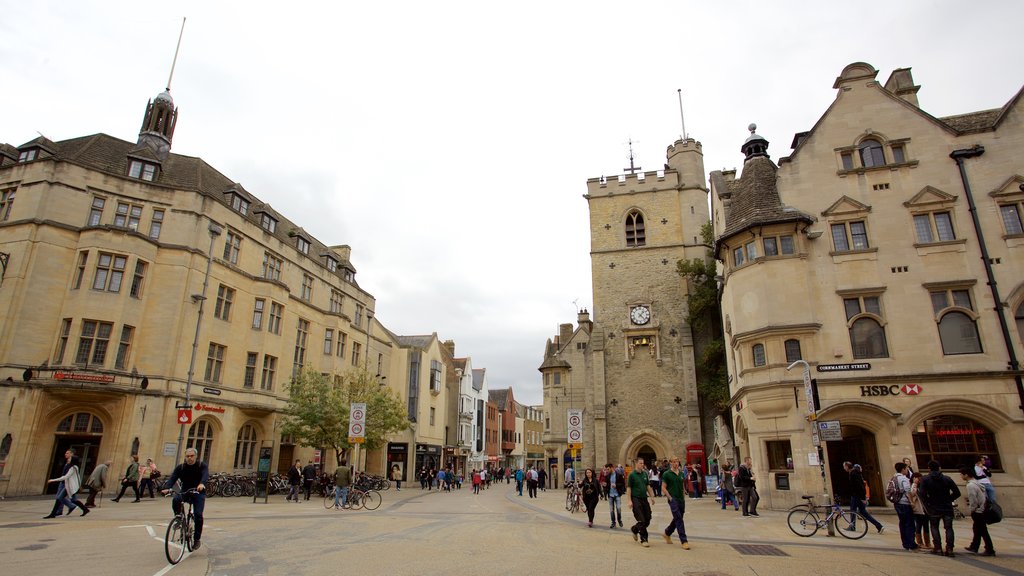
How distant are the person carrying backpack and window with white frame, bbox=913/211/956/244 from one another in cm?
1204

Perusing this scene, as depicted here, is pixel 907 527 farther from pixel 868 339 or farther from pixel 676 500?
pixel 868 339

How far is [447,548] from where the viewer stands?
1039cm

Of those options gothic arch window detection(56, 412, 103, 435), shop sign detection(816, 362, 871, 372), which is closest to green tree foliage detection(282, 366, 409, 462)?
gothic arch window detection(56, 412, 103, 435)

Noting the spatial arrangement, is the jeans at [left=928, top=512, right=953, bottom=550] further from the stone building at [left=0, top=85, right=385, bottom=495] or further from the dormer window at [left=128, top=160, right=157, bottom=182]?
the dormer window at [left=128, top=160, right=157, bottom=182]

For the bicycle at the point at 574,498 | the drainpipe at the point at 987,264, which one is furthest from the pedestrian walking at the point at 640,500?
the drainpipe at the point at 987,264

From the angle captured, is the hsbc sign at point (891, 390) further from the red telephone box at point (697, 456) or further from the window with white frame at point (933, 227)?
the red telephone box at point (697, 456)

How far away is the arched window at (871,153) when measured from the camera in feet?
68.9

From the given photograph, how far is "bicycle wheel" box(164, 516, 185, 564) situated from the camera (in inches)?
331

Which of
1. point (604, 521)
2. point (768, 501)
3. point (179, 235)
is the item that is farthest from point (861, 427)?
point (179, 235)

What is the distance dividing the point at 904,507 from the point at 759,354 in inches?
371

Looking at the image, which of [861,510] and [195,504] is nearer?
[195,504]

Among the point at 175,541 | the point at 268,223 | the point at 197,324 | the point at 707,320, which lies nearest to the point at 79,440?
the point at 197,324

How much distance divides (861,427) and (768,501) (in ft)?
13.6

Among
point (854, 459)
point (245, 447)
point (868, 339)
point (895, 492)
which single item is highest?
point (868, 339)
